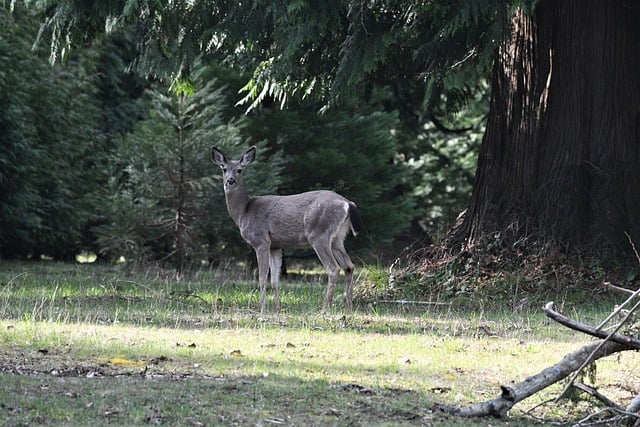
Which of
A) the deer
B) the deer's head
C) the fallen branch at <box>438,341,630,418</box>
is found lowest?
the fallen branch at <box>438,341,630,418</box>

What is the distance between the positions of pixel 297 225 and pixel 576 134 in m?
3.69

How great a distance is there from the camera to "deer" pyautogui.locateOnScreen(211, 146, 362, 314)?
13250mm

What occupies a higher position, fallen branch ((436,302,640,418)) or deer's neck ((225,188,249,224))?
deer's neck ((225,188,249,224))

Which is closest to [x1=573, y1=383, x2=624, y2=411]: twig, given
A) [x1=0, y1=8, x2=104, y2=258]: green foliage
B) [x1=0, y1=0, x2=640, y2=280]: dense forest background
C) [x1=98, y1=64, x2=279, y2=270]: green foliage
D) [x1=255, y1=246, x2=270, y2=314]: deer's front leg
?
[x1=0, y1=0, x2=640, y2=280]: dense forest background

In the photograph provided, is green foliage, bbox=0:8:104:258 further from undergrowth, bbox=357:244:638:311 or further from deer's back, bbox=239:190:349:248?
undergrowth, bbox=357:244:638:311

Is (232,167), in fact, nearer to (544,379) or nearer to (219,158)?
(219,158)

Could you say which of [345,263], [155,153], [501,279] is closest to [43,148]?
[155,153]

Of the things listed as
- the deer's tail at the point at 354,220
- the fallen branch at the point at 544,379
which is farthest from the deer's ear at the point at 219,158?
the fallen branch at the point at 544,379

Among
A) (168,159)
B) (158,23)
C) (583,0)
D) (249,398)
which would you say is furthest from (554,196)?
(249,398)

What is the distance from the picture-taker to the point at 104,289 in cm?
1449

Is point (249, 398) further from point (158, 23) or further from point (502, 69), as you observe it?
point (502, 69)

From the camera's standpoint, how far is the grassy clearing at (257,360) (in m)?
7.26

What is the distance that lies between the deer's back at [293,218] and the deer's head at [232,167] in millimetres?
324

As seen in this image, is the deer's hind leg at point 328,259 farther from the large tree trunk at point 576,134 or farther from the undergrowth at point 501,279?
the large tree trunk at point 576,134
